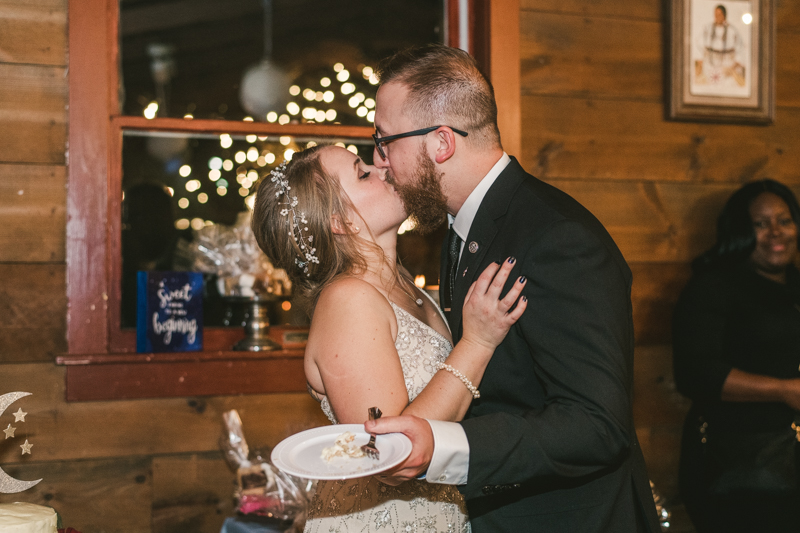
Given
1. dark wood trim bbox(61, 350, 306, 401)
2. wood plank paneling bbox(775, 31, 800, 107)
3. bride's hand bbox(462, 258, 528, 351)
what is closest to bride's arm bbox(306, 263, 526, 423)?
bride's hand bbox(462, 258, 528, 351)

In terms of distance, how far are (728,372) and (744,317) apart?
0.21 metres

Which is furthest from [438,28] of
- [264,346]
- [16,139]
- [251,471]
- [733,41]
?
[251,471]

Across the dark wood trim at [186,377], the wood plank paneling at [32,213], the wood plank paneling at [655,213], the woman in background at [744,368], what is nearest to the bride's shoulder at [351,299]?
the dark wood trim at [186,377]

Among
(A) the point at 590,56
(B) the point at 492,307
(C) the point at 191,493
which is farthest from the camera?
(A) the point at 590,56

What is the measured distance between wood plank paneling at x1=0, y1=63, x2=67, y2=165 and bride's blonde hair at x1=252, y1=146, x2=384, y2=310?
34.5 inches

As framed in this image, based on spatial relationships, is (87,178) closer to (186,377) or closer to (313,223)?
(186,377)

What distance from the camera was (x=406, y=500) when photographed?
145 cm

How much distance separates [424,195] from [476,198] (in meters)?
0.13

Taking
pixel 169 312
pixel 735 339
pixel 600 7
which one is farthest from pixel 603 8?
pixel 169 312

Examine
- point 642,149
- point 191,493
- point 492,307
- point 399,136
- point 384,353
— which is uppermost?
point 642,149

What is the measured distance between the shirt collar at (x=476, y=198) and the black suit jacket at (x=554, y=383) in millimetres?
33

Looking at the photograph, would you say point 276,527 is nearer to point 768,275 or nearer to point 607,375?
point 607,375

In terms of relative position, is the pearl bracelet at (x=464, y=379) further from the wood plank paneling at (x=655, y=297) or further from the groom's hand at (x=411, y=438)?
the wood plank paneling at (x=655, y=297)

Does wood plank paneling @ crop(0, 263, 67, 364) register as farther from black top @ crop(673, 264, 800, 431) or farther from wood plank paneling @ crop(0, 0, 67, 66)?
black top @ crop(673, 264, 800, 431)
